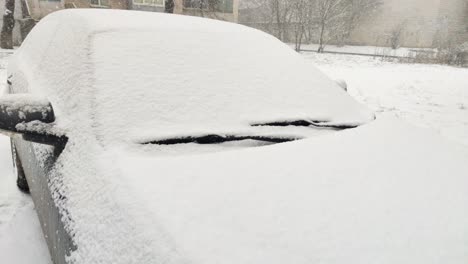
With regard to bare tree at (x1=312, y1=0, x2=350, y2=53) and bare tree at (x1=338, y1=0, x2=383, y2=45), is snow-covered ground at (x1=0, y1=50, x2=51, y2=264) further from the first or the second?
bare tree at (x1=338, y1=0, x2=383, y2=45)

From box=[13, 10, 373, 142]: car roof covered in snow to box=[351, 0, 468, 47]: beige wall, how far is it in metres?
27.1

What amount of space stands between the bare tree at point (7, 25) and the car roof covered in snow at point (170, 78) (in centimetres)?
1375

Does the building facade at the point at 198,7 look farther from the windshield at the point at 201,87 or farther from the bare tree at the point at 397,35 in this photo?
the windshield at the point at 201,87

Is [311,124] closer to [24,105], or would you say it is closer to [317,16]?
[24,105]

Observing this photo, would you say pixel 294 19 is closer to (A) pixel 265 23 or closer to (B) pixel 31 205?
(A) pixel 265 23

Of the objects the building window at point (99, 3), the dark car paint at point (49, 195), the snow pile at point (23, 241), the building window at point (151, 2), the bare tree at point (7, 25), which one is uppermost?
the building window at point (151, 2)

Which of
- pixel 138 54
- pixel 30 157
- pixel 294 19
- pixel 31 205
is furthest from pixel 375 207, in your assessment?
pixel 294 19

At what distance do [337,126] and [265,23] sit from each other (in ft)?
89.0

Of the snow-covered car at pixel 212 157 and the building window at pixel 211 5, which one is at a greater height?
the building window at pixel 211 5

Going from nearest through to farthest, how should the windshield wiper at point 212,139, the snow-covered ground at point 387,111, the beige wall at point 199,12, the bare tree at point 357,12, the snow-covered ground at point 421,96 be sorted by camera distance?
the windshield wiper at point 212,139 → the snow-covered ground at point 387,111 → the snow-covered ground at point 421,96 → the beige wall at point 199,12 → the bare tree at point 357,12

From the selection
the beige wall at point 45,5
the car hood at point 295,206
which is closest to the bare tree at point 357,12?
the beige wall at point 45,5

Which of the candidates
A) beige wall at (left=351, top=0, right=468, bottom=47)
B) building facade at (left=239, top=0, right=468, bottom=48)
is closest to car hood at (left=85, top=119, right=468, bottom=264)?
building facade at (left=239, top=0, right=468, bottom=48)

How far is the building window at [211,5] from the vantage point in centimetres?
1912

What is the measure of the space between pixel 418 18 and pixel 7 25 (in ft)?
82.2
